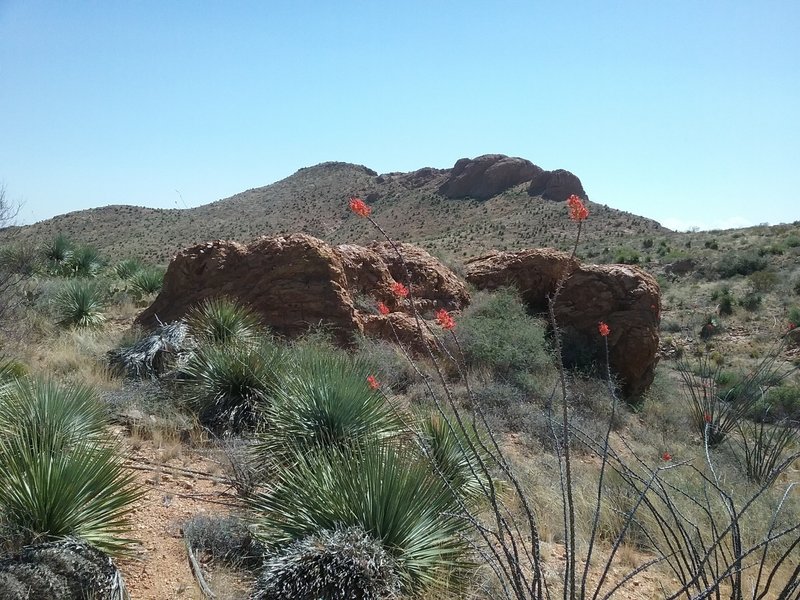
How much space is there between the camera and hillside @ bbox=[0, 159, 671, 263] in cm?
5019

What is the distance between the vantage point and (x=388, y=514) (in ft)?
13.6

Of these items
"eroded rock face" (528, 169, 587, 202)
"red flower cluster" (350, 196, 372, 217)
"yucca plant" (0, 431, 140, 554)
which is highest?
"eroded rock face" (528, 169, 587, 202)

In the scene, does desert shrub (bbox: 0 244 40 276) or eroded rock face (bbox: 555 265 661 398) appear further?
eroded rock face (bbox: 555 265 661 398)

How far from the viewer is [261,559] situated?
4.53m

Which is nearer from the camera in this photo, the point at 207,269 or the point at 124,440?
the point at 124,440

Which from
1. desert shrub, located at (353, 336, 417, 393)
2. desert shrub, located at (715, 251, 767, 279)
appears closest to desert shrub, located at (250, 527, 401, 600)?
desert shrub, located at (353, 336, 417, 393)

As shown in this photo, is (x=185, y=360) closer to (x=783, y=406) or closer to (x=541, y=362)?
(x=541, y=362)

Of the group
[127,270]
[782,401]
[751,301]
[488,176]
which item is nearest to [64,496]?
[127,270]

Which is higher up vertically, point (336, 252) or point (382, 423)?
point (336, 252)

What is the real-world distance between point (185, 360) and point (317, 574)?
5.82 m

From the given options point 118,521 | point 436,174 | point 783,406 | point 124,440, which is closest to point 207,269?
point 124,440

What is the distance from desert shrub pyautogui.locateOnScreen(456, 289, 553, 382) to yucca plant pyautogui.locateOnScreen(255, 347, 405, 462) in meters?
6.18

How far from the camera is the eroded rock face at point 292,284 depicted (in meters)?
11.4

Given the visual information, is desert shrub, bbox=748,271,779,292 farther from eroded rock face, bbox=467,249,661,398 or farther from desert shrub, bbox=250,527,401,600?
desert shrub, bbox=250,527,401,600
